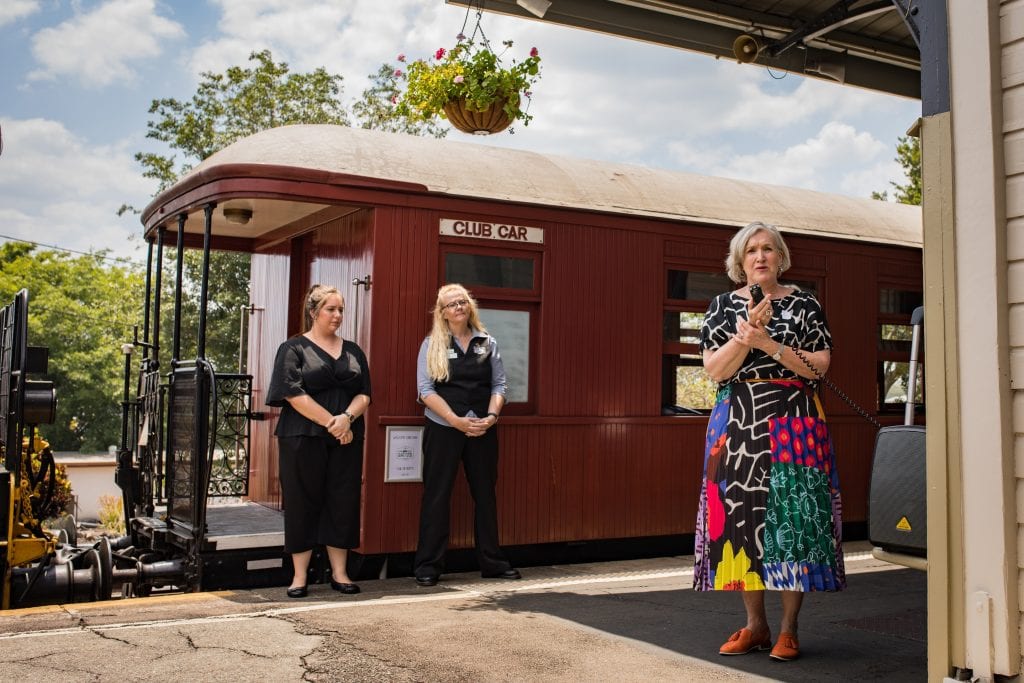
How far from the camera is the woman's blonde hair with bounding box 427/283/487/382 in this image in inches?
257

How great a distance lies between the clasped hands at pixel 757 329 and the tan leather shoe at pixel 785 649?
49.4 inches

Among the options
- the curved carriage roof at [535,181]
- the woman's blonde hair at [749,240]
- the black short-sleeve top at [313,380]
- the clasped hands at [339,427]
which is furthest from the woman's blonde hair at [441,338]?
the woman's blonde hair at [749,240]

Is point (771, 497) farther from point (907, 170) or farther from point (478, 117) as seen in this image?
point (907, 170)

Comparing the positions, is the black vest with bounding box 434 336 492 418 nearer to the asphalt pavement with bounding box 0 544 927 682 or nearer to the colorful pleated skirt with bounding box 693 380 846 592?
the asphalt pavement with bounding box 0 544 927 682

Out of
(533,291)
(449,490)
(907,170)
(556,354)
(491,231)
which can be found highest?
(907,170)

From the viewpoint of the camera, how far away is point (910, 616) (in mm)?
5570

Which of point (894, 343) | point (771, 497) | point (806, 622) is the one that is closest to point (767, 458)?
point (771, 497)

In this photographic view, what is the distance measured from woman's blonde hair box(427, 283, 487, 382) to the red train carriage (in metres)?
0.35

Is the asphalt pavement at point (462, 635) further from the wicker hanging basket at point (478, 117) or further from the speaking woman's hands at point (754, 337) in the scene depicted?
the wicker hanging basket at point (478, 117)

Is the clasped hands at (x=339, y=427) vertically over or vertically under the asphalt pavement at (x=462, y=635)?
over

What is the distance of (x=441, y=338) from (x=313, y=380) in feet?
2.78

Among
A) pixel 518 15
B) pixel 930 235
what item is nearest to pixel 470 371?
pixel 518 15

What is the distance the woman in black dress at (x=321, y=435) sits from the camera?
20.5 ft

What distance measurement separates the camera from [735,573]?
14.3 ft
